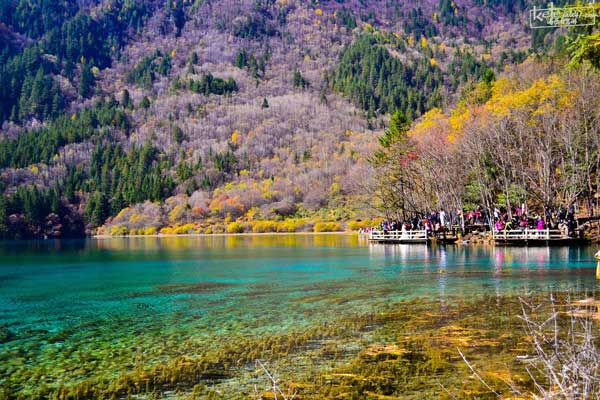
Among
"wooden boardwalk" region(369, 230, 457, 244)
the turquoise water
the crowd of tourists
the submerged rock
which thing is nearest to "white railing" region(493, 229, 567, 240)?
the crowd of tourists

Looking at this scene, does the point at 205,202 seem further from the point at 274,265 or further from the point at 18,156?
the point at 274,265

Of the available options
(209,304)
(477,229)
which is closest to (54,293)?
(209,304)

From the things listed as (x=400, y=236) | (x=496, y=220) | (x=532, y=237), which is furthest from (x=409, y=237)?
(x=532, y=237)

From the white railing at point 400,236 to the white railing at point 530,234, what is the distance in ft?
28.8

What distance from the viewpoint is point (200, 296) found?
1009 inches

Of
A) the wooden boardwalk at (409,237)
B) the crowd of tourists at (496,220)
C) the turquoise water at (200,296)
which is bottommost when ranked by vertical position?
the turquoise water at (200,296)

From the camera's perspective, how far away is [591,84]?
5006cm

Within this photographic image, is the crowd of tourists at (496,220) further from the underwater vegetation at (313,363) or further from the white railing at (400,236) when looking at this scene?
the underwater vegetation at (313,363)

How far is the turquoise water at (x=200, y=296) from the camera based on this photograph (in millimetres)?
14953

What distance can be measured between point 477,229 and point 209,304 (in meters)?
41.2

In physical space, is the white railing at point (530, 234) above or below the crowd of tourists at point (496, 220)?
below

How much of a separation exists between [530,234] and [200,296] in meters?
32.1

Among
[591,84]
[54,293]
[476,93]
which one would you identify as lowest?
[54,293]

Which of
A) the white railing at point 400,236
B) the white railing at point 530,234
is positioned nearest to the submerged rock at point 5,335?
the white railing at point 530,234
